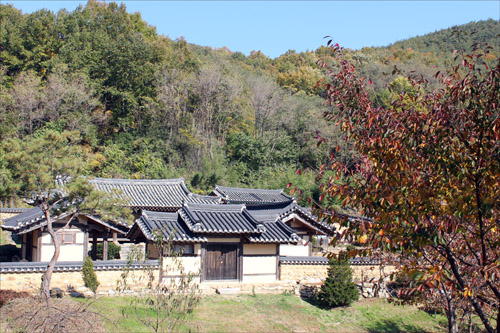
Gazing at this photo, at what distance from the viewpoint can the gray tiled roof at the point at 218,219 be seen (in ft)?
59.4

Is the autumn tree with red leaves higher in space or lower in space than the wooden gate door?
higher

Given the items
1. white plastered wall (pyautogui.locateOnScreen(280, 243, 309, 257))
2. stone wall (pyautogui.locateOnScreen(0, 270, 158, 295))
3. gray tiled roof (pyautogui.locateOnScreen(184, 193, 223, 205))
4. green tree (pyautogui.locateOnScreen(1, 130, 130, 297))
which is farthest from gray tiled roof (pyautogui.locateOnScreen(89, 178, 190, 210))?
green tree (pyautogui.locateOnScreen(1, 130, 130, 297))

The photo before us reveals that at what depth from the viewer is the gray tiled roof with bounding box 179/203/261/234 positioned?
59.4ft

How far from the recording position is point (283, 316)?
16.1 meters

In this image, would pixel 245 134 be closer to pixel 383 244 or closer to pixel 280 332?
pixel 280 332

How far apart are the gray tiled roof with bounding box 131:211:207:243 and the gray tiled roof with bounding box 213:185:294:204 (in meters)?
11.9


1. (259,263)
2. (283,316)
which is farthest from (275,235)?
(283,316)

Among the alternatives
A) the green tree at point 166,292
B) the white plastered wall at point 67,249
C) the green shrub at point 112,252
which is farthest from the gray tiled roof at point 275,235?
the green shrub at point 112,252

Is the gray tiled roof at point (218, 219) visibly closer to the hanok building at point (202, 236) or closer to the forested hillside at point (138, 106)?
the hanok building at point (202, 236)

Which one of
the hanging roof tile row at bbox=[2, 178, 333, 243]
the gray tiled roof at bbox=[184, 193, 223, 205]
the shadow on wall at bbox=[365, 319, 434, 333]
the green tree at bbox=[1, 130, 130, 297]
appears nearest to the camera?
the green tree at bbox=[1, 130, 130, 297]

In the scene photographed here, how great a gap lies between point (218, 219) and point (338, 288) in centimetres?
539

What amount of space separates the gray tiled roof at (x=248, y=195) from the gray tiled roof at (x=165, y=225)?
470 inches

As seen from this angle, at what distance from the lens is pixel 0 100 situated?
3384 cm

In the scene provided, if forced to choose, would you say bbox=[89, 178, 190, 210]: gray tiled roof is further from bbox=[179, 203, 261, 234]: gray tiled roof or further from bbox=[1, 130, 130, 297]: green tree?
bbox=[1, 130, 130, 297]: green tree
